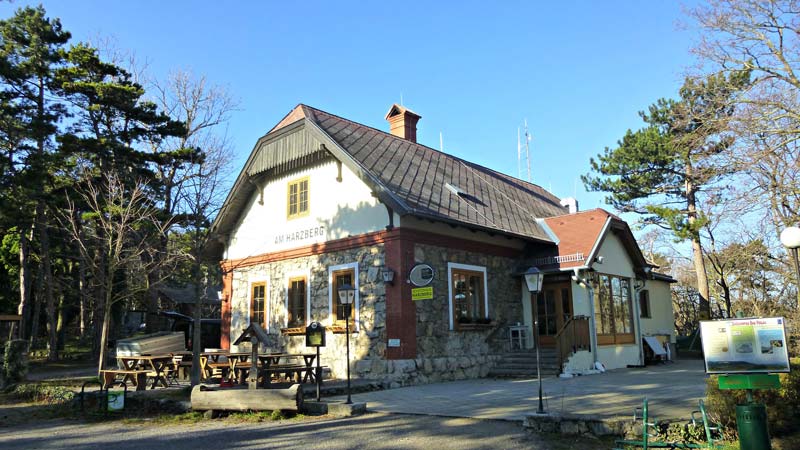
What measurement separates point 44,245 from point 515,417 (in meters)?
22.3

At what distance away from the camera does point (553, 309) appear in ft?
53.3

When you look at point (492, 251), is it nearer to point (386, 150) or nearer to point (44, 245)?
point (386, 150)

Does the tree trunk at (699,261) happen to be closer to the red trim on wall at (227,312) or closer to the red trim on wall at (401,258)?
the red trim on wall at (401,258)

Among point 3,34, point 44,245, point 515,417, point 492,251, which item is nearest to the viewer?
point 515,417

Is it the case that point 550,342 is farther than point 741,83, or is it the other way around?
point 550,342

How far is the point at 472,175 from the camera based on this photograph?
19.6 m

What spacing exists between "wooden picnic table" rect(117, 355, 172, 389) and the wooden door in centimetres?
975

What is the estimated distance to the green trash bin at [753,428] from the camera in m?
5.45

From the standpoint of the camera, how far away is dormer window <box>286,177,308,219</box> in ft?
53.1

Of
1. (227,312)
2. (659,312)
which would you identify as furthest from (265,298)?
(659,312)

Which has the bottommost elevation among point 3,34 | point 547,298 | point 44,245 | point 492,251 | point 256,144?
point 547,298

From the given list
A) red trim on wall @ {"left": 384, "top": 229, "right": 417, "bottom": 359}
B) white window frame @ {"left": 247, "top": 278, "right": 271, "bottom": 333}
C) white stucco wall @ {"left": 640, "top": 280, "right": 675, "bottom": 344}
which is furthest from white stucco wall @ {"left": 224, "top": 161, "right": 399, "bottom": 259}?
white stucco wall @ {"left": 640, "top": 280, "right": 675, "bottom": 344}

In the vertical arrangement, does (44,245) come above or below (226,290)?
above

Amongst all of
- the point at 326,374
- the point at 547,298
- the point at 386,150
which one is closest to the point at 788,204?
→ the point at 547,298
